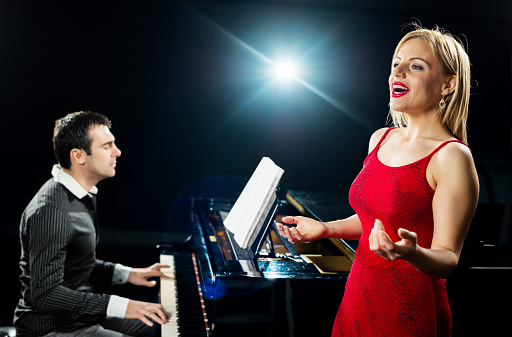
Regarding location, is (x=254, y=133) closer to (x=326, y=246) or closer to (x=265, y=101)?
(x=265, y=101)

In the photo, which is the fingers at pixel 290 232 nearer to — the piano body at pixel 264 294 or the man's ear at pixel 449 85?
the piano body at pixel 264 294

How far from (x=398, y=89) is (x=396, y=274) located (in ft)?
1.64

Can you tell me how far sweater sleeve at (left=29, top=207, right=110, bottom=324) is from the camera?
2.05 m

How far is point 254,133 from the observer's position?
5.37 meters

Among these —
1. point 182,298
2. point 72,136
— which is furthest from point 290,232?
point 72,136

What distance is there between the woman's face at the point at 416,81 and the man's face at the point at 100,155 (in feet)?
5.31

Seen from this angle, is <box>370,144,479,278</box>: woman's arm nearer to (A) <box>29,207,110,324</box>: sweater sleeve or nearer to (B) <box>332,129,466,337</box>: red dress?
(B) <box>332,129,466,337</box>: red dress

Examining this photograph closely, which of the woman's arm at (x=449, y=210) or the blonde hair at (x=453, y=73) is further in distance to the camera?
the blonde hair at (x=453, y=73)

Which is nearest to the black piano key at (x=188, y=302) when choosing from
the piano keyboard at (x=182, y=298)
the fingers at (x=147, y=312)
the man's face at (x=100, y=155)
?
the piano keyboard at (x=182, y=298)

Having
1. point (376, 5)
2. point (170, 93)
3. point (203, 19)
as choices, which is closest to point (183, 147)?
point (170, 93)

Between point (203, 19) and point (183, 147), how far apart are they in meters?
1.40

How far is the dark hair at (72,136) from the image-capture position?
7.93ft

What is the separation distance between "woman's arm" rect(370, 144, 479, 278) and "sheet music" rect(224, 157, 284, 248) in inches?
28.2

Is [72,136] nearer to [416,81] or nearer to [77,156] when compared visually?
[77,156]
